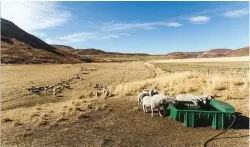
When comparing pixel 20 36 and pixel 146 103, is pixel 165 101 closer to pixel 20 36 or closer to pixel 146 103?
pixel 146 103

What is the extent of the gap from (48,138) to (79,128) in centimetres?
153

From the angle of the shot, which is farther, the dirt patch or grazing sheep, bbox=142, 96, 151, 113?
grazing sheep, bbox=142, 96, 151, 113

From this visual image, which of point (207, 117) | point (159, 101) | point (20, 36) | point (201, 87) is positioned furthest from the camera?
point (20, 36)

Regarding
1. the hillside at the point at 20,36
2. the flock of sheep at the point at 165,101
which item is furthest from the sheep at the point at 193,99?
the hillside at the point at 20,36

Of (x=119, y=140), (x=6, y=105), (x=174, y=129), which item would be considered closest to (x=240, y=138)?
(x=174, y=129)

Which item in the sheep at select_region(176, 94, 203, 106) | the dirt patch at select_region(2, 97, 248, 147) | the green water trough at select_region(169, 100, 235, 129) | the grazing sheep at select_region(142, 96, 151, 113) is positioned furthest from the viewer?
the grazing sheep at select_region(142, 96, 151, 113)

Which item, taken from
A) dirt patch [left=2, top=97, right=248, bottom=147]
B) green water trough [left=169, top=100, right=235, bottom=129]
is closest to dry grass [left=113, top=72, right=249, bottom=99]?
green water trough [left=169, top=100, right=235, bottom=129]

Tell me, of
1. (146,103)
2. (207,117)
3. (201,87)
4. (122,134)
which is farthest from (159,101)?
(201,87)

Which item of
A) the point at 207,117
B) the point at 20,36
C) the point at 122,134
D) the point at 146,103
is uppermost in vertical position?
the point at 20,36

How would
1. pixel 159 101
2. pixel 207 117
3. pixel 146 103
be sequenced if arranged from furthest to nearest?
1. pixel 146 103
2. pixel 159 101
3. pixel 207 117

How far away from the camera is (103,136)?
428 inches

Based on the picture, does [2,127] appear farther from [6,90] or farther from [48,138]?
[6,90]

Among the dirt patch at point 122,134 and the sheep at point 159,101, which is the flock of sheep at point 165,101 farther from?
the dirt patch at point 122,134

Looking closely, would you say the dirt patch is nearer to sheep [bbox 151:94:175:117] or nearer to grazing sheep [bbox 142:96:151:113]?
sheep [bbox 151:94:175:117]
